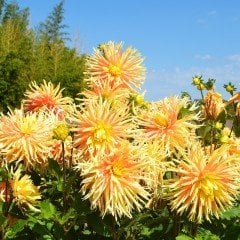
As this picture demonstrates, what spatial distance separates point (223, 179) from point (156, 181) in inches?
8.7

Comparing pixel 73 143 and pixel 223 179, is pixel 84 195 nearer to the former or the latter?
pixel 73 143

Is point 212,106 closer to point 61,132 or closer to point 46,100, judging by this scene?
point 46,100

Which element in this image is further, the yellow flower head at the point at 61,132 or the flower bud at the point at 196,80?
the flower bud at the point at 196,80

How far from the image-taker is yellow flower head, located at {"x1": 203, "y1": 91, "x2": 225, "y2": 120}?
8.28ft

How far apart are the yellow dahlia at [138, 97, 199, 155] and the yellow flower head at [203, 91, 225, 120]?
0.47 metres

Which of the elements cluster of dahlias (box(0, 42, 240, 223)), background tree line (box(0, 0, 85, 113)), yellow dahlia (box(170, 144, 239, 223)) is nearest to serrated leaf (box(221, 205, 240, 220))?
cluster of dahlias (box(0, 42, 240, 223))

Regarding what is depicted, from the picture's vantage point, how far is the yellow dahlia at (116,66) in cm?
244

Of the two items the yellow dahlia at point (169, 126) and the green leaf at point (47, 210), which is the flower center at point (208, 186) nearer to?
the yellow dahlia at point (169, 126)

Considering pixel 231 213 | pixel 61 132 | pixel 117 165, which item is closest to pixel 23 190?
pixel 61 132

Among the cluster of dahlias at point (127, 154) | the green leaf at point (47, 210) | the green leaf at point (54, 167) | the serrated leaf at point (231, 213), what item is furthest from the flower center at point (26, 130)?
the serrated leaf at point (231, 213)

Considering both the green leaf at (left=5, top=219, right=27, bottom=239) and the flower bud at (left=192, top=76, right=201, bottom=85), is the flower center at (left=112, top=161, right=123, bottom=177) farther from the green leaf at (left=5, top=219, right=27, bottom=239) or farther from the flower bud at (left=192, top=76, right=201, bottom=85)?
the flower bud at (left=192, top=76, right=201, bottom=85)

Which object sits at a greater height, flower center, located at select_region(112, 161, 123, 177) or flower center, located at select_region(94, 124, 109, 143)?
flower center, located at select_region(94, 124, 109, 143)

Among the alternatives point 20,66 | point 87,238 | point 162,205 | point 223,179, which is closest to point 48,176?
point 87,238

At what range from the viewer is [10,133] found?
2062mm
